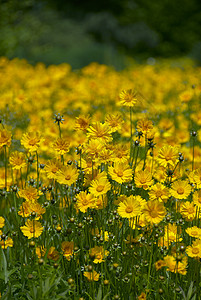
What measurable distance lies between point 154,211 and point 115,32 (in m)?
11.5

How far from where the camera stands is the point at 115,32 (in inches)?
495

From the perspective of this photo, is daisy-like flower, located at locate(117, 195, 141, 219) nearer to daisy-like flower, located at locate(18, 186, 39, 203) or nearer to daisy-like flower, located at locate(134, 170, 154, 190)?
daisy-like flower, located at locate(134, 170, 154, 190)

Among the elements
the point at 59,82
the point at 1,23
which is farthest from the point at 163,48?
the point at 59,82

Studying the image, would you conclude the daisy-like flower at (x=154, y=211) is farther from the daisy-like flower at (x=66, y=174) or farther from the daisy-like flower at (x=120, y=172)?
the daisy-like flower at (x=66, y=174)

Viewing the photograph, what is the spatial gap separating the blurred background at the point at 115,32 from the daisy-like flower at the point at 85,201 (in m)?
8.72

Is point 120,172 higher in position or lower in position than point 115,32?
lower

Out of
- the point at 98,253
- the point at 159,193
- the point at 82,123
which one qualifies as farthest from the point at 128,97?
the point at 98,253

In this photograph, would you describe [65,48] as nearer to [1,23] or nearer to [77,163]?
[1,23]

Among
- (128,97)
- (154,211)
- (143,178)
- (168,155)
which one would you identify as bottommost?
(154,211)

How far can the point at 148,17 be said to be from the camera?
13.8 metres

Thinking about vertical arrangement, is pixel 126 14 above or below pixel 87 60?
above

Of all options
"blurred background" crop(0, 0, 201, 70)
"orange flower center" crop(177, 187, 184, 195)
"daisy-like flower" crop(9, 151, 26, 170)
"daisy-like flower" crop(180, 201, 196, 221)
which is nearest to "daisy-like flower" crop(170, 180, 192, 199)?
"orange flower center" crop(177, 187, 184, 195)

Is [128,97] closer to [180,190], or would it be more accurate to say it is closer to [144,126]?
[144,126]

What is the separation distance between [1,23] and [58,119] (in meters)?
6.90
